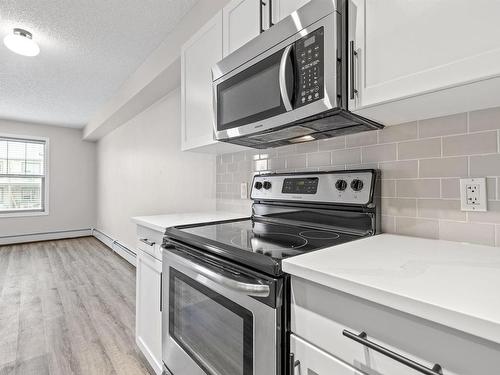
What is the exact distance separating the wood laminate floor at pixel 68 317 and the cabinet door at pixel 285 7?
212 centimetres

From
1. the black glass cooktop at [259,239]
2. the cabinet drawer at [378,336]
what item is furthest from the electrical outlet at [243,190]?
the cabinet drawer at [378,336]

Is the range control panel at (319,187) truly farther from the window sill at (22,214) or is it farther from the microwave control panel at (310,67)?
the window sill at (22,214)

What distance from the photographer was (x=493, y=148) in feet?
3.00

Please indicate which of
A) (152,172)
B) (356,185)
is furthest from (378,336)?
(152,172)

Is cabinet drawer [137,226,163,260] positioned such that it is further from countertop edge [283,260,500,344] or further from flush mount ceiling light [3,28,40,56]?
→ flush mount ceiling light [3,28,40,56]

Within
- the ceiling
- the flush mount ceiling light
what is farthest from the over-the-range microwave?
the flush mount ceiling light

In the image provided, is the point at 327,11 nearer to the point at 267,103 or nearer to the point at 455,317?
the point at 267,103

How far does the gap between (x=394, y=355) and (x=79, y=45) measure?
314 centimetres

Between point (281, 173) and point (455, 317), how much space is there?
45.7 inches

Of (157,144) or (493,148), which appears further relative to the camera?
(157,144)

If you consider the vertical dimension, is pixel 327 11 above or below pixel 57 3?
below


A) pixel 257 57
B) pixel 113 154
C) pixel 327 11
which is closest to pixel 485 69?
pixel 327 11

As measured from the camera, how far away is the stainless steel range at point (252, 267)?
806 millimetres

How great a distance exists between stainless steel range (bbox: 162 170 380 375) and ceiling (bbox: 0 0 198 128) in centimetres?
161
